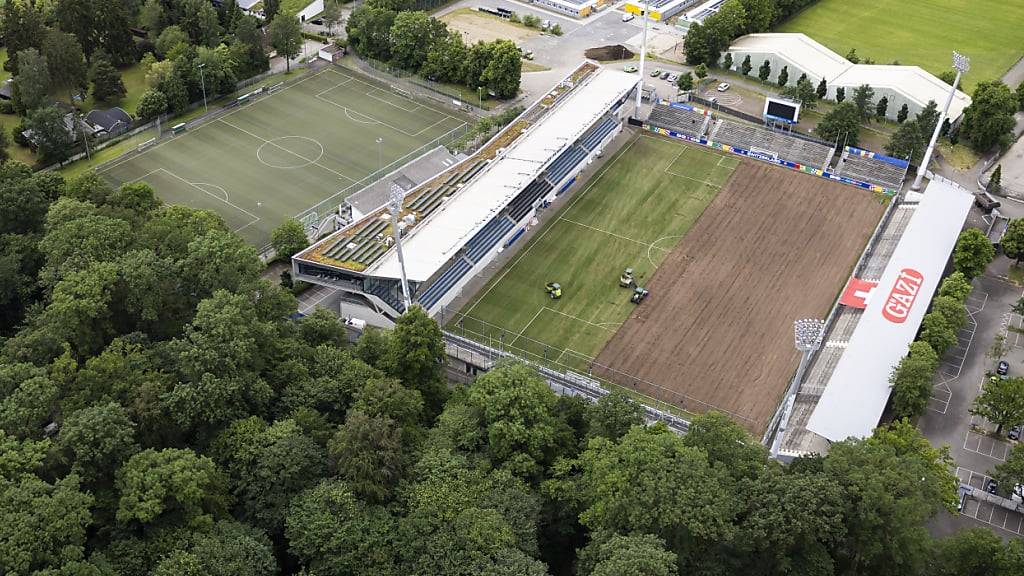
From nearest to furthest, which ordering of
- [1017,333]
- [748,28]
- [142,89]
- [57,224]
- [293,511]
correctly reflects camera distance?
[293,511], [57,224], [1017,333], [142,89], [748,28]

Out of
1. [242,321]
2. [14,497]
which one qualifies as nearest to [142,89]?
[242,321]

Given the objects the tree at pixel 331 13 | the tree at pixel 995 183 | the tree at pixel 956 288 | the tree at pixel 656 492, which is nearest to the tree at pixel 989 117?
Answer: the tree at pixel 995 183

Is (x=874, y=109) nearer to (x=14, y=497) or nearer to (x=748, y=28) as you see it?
(x=748, y=28)

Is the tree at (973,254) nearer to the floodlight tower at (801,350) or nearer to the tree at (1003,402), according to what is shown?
the tree at (1003,402)

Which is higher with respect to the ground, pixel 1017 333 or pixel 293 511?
pixel 293 511

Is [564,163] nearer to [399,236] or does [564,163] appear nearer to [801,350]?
[399,236]

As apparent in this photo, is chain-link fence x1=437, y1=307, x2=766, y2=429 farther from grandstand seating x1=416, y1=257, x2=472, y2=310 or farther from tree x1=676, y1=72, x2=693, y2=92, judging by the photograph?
tree x1=676, y1=72, x2=693, y2=92

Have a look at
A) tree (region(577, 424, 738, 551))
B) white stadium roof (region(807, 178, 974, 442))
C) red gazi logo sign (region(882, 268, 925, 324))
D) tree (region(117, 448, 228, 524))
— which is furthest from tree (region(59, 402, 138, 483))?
red gazi logo sign (region(882, 268, 925, 324))
